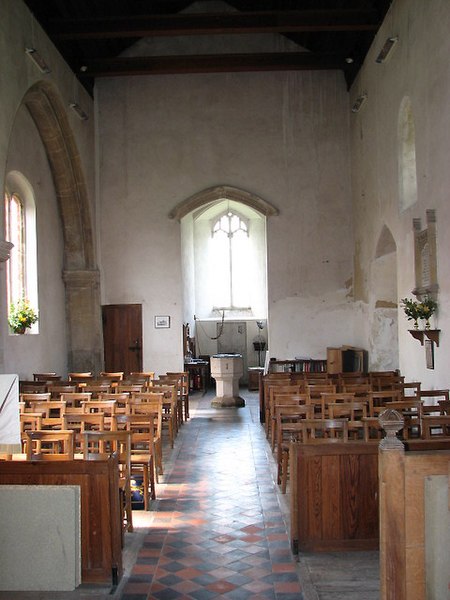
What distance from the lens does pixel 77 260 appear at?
47.0 ft

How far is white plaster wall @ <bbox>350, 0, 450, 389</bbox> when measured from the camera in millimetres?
8617

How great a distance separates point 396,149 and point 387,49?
157 centimetres

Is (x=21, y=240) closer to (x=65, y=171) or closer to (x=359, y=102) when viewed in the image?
(x=65, y=171)

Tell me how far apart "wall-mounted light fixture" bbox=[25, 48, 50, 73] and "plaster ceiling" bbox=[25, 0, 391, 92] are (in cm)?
71

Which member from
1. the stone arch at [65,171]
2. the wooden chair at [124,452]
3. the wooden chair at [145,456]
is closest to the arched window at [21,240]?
the stone arch at [65,171]

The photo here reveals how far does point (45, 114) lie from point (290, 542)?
9.60 metres

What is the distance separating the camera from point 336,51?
13984 millimetres

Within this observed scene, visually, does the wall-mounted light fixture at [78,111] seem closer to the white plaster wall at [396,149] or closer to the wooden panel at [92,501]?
the white plaster wall at [396,149]

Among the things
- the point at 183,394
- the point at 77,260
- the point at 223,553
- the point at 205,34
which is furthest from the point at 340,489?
the point at 77,260

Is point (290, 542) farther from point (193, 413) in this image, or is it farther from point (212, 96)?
point (212, 96)

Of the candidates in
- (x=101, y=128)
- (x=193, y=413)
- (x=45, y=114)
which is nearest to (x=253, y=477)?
(x=193, y=413)

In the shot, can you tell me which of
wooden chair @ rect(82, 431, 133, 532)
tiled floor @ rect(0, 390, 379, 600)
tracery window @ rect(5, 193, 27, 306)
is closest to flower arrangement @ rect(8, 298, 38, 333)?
tracery window @ rect(5, 193, 27, 306)

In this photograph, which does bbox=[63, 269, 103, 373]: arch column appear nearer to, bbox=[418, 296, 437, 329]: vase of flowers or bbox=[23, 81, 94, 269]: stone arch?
bbox=[23, 81, 94, 269]: stone arch

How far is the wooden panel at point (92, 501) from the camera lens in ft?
14.0
